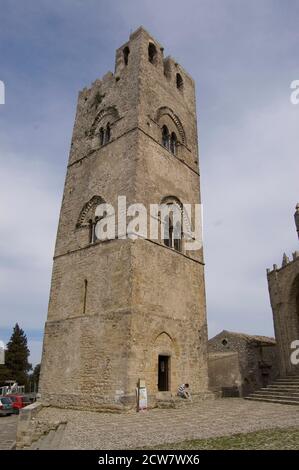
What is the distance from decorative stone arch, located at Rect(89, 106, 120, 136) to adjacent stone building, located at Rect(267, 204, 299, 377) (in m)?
10.8

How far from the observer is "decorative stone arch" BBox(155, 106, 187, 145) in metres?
17.7

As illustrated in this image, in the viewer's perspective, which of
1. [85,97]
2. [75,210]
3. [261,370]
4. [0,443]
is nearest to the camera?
[0,443]

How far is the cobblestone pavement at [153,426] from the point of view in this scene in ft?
20.8

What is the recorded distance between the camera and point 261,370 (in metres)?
22.5

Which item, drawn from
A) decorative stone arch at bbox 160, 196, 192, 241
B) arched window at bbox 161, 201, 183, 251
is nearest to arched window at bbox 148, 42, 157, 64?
decorative stone arch at bbox 160, 196, 192, 241

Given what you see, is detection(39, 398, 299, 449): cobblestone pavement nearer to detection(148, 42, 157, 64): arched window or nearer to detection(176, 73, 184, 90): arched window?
detection(148, 42, 157, 64): arched window

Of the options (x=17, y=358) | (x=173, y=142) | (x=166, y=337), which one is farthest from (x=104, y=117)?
(x=17, y=358)

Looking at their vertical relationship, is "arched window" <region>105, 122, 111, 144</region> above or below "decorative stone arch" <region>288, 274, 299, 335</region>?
above

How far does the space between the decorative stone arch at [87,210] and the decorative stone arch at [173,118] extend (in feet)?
17.2

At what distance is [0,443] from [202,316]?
9414 millimetres

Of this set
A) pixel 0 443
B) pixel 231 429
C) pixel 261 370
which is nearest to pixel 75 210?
pixel 0 443

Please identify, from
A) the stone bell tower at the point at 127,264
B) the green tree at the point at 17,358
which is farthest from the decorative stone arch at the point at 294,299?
the green tree at the point at 17,358
